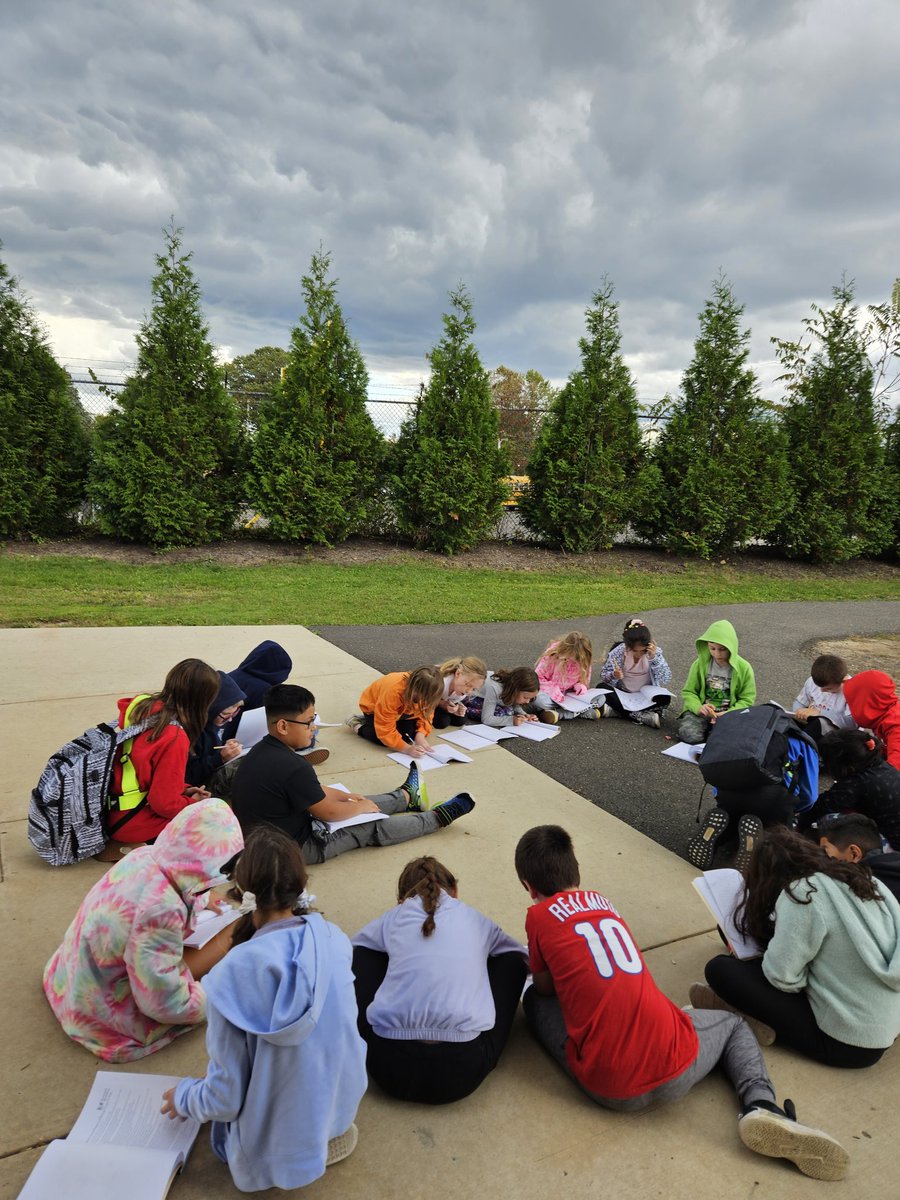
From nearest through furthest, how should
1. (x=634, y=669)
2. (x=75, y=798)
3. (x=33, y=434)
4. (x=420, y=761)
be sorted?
1. (x=75, y=798)
2. (x=420, y=761)
3. (x=634, y=669)
4. (x=33, y=434)

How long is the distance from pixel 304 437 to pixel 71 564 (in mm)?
4466

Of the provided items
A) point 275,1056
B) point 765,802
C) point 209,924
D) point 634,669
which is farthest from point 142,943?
point 634,669

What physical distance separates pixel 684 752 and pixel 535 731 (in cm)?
112

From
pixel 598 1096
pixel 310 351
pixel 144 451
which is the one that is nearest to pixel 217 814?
pixel 598 1096

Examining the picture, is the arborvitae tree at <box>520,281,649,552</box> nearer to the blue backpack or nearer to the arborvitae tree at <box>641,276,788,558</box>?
the arborvitae tree at <box>641,276,788,558</box>

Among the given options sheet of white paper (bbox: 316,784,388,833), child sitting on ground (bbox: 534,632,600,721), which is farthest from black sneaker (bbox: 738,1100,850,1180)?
child sitting on ground (bbox: 534,632,600,721)

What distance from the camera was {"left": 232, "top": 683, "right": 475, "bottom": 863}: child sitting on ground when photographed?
3410mm

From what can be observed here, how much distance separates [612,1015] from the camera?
214 centimetres

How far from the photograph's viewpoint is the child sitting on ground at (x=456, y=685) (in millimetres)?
5480

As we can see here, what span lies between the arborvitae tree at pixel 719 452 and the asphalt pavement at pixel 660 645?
3230mm

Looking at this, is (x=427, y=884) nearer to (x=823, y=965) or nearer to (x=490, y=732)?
(x=823, y=965)

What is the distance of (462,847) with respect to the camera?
12.6 feet

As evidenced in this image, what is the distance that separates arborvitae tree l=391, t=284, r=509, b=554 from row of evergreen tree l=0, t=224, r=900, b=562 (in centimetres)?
4

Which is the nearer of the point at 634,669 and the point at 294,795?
the point at 294,795
